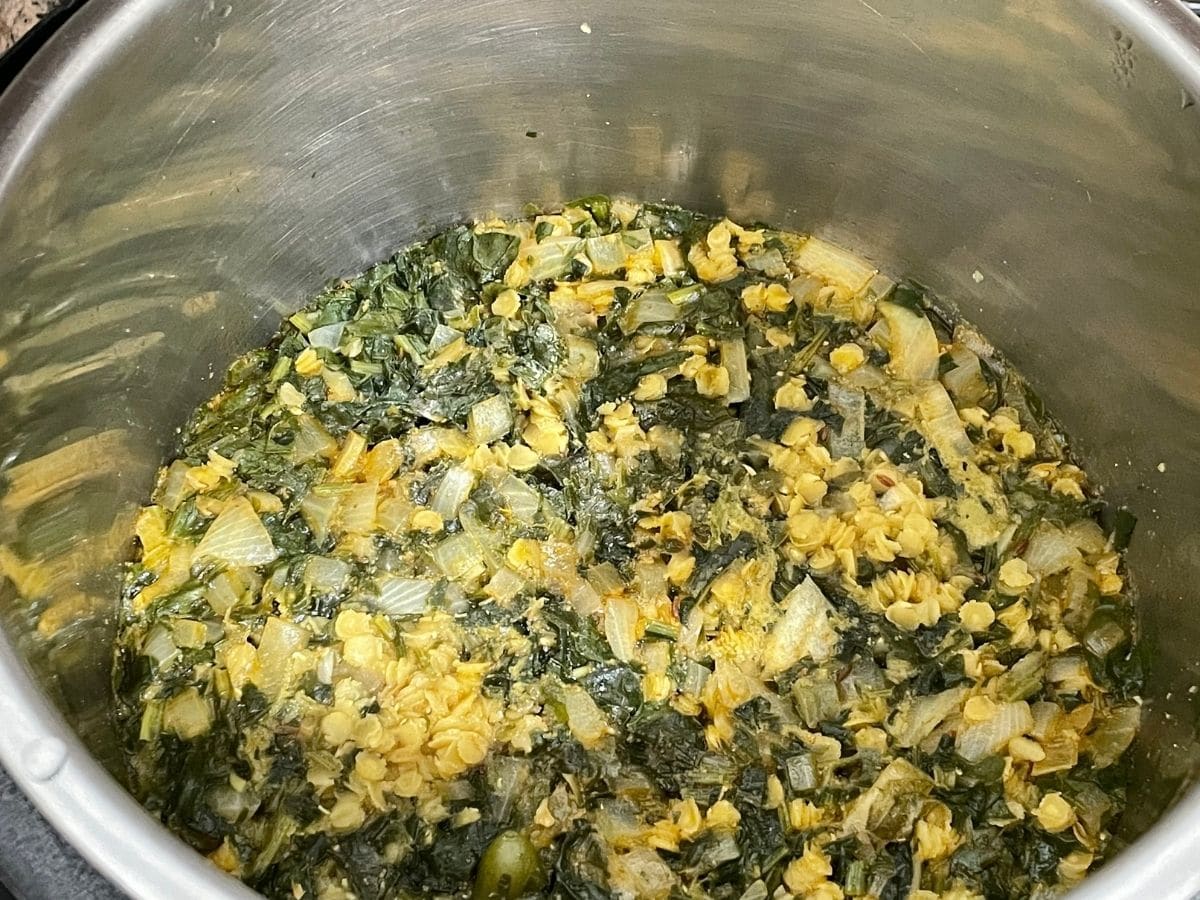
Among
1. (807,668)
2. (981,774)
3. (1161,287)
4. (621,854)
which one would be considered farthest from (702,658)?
(1161,287)

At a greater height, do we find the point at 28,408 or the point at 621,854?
the point at 28,408

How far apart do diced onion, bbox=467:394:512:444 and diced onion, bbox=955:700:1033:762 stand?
4.29 ft

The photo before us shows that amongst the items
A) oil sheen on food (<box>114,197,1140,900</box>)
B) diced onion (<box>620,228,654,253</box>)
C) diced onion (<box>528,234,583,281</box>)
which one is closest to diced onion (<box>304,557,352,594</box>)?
oil sheen on food (<box>114,197,1140,900</box>)

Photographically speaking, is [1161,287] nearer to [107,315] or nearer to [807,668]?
[807,668]

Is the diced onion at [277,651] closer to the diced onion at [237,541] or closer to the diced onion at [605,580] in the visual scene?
the diced onion at [237,541]

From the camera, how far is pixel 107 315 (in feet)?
7.52

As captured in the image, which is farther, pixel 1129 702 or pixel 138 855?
pixel 1129 702

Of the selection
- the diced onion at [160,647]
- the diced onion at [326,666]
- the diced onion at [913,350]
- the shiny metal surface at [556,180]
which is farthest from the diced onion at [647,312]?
the diced onion at [160,647]

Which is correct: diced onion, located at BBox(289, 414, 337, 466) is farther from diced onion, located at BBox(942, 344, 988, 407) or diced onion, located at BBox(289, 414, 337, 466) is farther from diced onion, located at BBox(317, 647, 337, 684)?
diced onion, located at BBox(942, 344, 988, 407)

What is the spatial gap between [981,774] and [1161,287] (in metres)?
1.15

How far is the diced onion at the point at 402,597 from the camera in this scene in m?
2.46


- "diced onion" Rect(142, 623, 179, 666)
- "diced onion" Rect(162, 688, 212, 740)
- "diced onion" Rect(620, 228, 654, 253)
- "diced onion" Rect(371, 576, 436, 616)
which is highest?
"diced onion" Rect(620, 228, 654, 253)

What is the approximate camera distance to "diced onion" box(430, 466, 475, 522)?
101 inches

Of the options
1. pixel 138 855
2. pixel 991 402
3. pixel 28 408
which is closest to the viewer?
pixel 138 855
